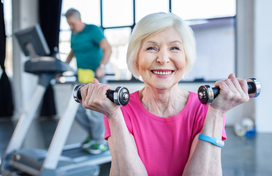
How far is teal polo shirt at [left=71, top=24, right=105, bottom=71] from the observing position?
2.15 m

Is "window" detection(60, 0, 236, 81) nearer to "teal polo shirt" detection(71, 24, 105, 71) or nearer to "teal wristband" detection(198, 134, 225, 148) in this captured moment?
"teal polo shirt" detection(71, 24, 105, 71)

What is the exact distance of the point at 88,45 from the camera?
220 cm

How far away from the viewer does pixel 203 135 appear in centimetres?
A: 65

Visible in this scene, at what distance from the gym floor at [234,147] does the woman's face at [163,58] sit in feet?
4.76

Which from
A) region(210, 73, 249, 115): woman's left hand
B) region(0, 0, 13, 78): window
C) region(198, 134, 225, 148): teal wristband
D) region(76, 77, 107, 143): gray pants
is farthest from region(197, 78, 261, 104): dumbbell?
region(0, 0, 13, 78): window

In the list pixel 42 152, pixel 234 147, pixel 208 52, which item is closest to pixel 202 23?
pixel 208 52

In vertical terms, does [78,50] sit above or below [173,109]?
above

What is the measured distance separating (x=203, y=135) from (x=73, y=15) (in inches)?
76.4

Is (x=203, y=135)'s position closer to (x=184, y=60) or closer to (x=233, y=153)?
(x=184, y=60)

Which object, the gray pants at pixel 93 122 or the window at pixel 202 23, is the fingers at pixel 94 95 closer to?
the gray pants at pixel 93 122

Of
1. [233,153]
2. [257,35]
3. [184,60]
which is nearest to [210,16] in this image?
[257,35]

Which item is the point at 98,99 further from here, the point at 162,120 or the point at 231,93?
the point at 231,93

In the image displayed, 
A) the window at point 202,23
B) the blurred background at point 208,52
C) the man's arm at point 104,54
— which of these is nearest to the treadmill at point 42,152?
the man's arm at point 104,54

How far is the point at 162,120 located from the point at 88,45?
164 cm
